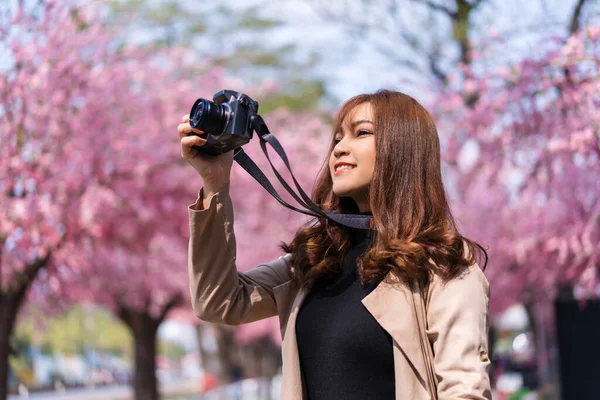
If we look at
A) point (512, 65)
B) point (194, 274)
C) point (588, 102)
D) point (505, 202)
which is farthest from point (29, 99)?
point (505, 202)

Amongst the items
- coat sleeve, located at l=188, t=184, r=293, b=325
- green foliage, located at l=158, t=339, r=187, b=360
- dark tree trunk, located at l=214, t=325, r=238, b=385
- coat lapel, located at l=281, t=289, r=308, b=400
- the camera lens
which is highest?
the camera lens

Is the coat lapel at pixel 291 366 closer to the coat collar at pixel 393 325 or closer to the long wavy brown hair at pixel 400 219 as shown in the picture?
the coat collar at pixel 393 325

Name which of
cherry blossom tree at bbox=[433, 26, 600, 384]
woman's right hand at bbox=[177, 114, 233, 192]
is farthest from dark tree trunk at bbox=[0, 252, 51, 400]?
woman's right hand at bbox=[177, 114, 233, 192]

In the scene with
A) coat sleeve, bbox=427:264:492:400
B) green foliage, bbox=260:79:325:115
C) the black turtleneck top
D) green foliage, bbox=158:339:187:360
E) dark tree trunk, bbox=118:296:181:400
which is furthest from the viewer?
green foliage, bbox=158:339:187:360

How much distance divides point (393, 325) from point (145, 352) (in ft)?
39.7

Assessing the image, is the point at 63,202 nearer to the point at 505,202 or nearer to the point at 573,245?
the point at 573,245

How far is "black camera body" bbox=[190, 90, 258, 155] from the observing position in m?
2.01

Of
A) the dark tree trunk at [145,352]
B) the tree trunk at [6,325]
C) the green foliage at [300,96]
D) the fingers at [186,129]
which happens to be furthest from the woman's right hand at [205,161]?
the green foliage at [300,96]

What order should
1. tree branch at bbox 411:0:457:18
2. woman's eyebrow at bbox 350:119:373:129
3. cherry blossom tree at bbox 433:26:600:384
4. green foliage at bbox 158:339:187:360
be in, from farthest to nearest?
green foliage at bbox 158:339:187:360
tree branch at bbox 411:0:457:18
cherry blossom tree at bbox 433:26:600:384
woman's eyebrow at bbox 350:119:373:129

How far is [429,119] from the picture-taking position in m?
2.19

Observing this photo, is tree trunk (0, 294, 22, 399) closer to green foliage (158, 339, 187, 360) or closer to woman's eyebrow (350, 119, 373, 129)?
woman's eyebrow (350, 119, 373, 129)

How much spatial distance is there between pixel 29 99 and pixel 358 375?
5.75 meters

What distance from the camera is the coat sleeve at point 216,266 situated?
83.4 inches

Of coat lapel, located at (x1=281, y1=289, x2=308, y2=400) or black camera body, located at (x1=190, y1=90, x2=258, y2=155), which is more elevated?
black camera body, located at (x1=190, y1=90, x2=258, y2=155)
